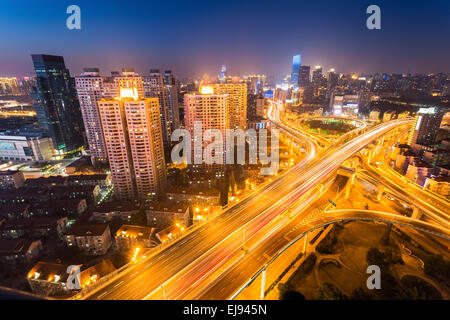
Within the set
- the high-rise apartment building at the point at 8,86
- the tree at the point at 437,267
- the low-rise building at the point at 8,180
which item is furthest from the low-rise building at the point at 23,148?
the high-rise apartment building at the point at 8,86

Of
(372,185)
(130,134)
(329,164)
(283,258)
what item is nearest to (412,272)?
(283,258)

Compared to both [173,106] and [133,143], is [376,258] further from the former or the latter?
[173,106]

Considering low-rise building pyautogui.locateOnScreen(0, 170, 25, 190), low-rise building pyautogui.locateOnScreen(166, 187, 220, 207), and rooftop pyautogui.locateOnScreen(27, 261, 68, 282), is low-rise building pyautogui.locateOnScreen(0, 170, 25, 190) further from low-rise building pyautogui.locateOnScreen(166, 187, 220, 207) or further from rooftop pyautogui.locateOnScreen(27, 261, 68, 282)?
low-rise building pyautogui.locateOnScreen(166, 187, 220, 207)

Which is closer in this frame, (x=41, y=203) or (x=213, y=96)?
(x=41, y=203)

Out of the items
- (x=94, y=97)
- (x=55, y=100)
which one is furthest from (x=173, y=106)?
(x=55, y=100)

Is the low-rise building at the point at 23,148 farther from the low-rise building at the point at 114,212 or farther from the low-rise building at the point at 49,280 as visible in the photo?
the low-rise building at the point at 49,280

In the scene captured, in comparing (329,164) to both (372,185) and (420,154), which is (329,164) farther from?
(420,154)

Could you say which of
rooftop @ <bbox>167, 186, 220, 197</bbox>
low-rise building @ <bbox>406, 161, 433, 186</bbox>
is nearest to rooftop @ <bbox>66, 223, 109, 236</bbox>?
rooftop @ <bbox>167, 186, 220, 197</bbox>

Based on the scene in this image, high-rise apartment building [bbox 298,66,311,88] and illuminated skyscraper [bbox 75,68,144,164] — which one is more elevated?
high-rise apartment building [bbox 298,66,311,88]
